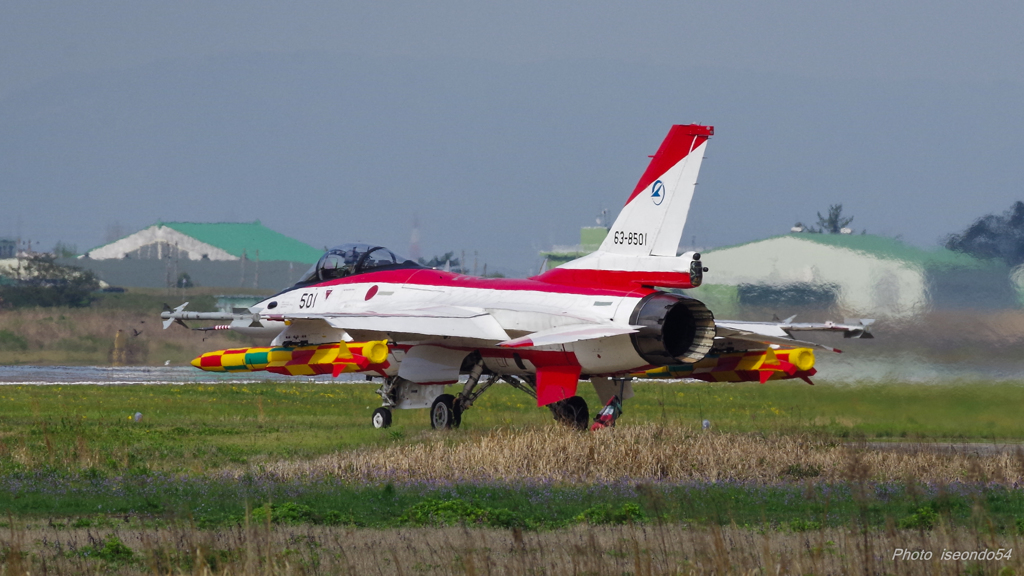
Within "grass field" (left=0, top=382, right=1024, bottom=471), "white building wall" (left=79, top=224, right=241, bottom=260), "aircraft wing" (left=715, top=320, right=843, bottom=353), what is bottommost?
"grass field" (left=0, top=382, right=1024, bottom=471)

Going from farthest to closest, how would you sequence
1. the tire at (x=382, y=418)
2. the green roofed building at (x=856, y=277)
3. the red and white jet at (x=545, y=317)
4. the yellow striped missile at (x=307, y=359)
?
the tire at (x=382, y=418)
the green roofed building at (x=856, y=277)
the yellow striped missile at (x=307, y=359)
the red and white jet at (x=545, y=317)

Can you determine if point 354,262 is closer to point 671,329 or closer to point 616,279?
point 616,279

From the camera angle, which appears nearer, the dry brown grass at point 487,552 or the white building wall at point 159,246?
the dry brown grass at point 487,552

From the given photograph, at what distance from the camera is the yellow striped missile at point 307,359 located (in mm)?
20922

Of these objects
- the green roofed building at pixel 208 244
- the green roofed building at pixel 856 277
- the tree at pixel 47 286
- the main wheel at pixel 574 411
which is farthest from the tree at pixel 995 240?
the green roofed building at pixel 208 244

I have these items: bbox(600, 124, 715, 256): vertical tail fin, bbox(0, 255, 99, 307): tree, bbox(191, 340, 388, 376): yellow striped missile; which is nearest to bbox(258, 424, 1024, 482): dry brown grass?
bbox(191, 340, 388, 376): yellow striped missile

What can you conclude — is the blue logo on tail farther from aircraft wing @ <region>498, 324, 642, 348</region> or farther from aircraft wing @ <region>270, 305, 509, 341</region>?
aircraft wing @ <region>270, 305, 509, 341</region>

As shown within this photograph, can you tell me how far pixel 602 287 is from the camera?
2150cm

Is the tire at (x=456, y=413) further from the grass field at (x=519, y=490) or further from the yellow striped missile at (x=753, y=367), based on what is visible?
the yellow striped missile at (x=753, y=367)

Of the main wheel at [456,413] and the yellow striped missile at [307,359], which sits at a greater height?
the yellow striped missile at [307,359]

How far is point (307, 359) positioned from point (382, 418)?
195cm

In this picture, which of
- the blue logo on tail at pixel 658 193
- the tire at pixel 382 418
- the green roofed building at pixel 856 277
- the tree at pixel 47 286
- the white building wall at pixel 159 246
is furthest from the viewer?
the white building wall at pixel 159 246

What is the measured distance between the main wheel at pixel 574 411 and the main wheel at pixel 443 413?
1962mm

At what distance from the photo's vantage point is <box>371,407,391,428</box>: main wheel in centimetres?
2252
